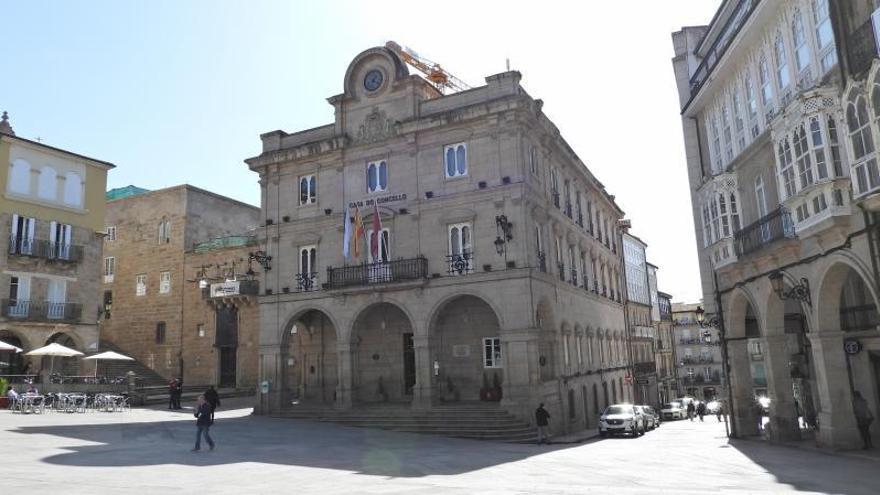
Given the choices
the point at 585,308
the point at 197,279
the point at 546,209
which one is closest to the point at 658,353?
the point at 585,308

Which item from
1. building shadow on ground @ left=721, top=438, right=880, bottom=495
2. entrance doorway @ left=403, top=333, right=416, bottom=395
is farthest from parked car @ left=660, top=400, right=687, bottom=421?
building shadow on ground @ left=721, top=438, right=880, bottom=495

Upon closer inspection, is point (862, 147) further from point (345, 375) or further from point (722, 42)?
point (345, 375)

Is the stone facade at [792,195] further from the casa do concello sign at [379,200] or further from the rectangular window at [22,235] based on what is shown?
the rectangular window at [22,235]

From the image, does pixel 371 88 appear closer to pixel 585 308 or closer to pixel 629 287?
pixel 585 308

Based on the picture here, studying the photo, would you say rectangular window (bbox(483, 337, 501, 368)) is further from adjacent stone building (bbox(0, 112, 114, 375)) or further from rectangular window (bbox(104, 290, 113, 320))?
rectangular window (bbox(104, 290, 113, 320))

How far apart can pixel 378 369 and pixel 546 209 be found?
35.1 ft

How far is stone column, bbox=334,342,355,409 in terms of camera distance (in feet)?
86.5

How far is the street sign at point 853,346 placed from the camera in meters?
18.8

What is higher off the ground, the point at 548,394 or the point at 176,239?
the point at 176,239

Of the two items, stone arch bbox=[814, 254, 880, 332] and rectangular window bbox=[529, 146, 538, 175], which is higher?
rectangular window bbox=[529, 146, 538, 175]

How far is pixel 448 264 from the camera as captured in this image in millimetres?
25406

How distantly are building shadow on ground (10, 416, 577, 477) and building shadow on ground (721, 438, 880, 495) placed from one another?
6260mm

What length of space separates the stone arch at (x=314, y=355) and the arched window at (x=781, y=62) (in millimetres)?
20172

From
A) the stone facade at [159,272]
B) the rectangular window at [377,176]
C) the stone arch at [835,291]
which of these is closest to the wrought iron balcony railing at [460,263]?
the rectangular window at [377,176]
